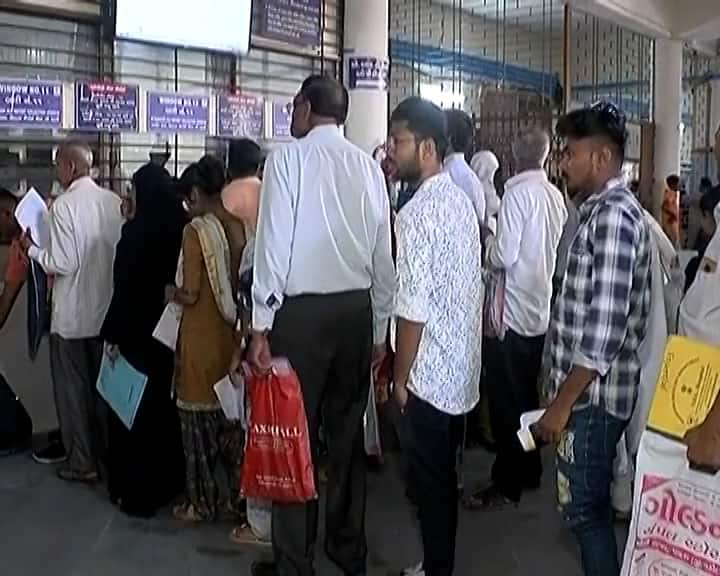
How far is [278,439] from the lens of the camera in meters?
2.89

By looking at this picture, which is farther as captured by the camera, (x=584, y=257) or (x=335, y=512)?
(x=335, y=512)

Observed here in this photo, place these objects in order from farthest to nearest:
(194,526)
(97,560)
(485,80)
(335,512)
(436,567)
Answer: (485,80) → (194,526) → (97,560) → (335,512) → (436,567)

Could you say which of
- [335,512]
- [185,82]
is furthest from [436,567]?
[185,82]

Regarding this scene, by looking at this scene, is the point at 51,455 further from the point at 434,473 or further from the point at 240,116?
the point at 240,116

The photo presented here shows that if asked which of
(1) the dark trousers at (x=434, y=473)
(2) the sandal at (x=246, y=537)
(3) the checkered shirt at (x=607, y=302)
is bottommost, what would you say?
(2) the sandal at (x=246, y=537)

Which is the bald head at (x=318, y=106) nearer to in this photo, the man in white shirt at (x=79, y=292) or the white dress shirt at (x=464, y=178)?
the white dress shirt at (x=464, y=178)

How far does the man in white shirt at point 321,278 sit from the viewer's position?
2842 millimetres

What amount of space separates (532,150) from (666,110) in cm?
899

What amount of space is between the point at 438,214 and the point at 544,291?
131 centimetres

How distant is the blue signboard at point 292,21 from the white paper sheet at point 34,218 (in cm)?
276

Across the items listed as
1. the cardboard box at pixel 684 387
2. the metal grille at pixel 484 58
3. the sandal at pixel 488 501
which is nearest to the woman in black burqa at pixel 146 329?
the sandal at pixel 488 501

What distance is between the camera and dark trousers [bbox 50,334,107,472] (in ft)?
14.2

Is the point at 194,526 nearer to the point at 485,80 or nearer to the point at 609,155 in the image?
the point at 609,155

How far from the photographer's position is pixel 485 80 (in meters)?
12.5
